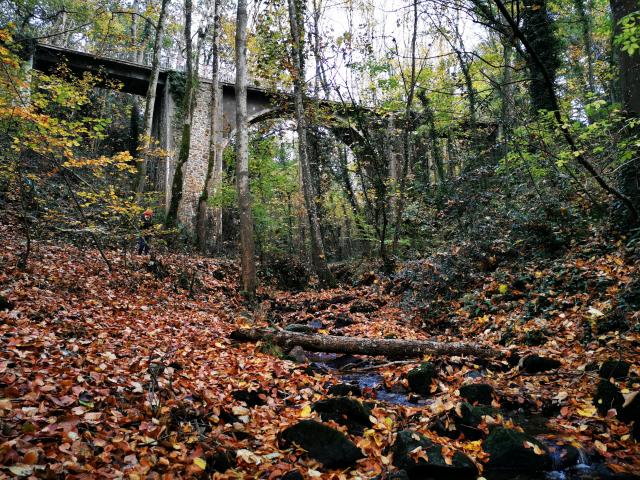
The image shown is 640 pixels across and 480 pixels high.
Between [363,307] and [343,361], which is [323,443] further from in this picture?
[363,307]

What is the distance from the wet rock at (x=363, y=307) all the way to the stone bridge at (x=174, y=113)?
9418mm

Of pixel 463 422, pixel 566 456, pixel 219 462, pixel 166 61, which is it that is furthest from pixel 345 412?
pixel 166 61

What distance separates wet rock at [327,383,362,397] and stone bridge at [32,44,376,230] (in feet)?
46.6

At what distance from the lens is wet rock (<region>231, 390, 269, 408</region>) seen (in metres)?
4.88

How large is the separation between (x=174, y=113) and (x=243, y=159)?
1140 cm

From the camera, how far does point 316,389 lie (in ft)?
18.2

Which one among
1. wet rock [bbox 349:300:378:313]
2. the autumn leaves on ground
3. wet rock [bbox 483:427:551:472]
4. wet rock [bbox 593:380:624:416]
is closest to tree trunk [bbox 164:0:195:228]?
the autumn leaves on ground

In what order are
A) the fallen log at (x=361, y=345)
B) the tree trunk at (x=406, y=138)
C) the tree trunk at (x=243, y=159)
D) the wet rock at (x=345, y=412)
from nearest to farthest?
1. the wet rock at (x=345, y=412)
2. the fallen log at (x=361, y=345)
3. the tree trunk at (x=243, y=159)
4. the tree trunk at (x=406, y=138)

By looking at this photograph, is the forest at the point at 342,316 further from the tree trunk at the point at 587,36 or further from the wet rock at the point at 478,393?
the tree trunk at the point at 587,36

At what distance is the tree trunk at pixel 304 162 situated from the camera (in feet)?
45.0

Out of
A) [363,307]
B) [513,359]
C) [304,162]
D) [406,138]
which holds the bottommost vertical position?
[513,359]

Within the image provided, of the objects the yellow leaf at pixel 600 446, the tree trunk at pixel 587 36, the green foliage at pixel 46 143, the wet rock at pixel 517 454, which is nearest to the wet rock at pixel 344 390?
the wet rock at pixel 517 454

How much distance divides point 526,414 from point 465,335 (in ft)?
11.4

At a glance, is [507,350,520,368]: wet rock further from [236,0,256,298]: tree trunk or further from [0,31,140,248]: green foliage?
[0,31,140,248]: green foliage
